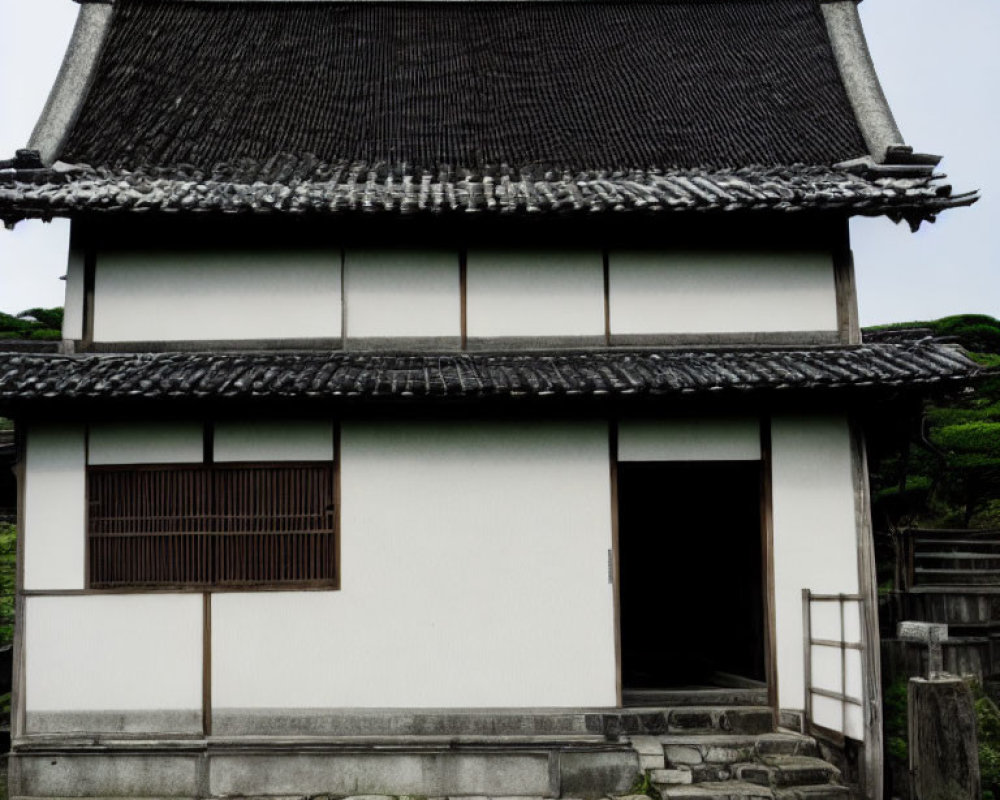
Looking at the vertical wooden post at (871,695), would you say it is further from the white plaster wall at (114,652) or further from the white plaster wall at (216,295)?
the white plaster wall at (114,652)

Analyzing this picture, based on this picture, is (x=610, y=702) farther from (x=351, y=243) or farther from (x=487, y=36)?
(x=487, y=36)

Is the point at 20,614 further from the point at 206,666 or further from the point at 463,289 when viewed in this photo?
the point at 463,289

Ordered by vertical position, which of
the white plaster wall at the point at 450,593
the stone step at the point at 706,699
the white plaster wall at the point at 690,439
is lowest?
the stone step at the point at 706,699

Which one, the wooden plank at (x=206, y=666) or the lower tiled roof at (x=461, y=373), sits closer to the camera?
the lower tiled roof at (x=461, y=373)

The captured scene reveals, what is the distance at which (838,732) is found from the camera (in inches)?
352

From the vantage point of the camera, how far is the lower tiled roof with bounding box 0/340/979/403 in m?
8.72

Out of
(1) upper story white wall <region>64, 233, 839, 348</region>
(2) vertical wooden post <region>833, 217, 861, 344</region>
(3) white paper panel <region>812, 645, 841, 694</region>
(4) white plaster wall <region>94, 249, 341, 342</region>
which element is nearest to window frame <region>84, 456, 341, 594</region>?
(4) white plaster wall <region>94, 249, 341, 342</region>

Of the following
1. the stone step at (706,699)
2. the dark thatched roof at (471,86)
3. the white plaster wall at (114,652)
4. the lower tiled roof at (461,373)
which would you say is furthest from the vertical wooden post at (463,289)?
the stone step at (706,699)

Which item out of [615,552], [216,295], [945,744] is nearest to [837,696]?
[615,552]

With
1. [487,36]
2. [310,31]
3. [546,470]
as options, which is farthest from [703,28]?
[546,470]

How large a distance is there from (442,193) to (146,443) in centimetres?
450

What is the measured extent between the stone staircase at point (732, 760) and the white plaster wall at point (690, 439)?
2.92 meters

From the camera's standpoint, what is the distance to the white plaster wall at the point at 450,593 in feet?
30.6

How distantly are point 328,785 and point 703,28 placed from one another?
13.7 metres
